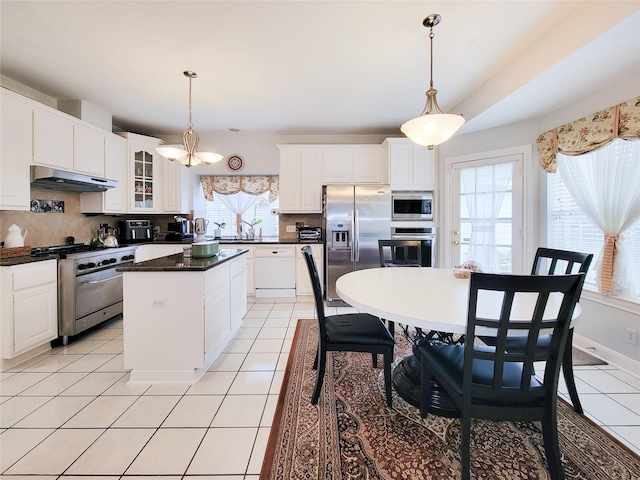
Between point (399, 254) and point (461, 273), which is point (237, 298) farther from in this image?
point (461, 273)

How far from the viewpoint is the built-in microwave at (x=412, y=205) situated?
3830 millimetres

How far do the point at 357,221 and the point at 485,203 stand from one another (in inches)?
63.6

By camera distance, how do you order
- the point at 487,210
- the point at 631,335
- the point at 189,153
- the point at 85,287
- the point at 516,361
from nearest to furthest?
the point at 516,361
the point at 631,335
the point at 189,153
the point at 85,287
the point at 487,210

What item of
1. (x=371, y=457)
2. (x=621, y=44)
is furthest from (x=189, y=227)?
(x=621, y=44)

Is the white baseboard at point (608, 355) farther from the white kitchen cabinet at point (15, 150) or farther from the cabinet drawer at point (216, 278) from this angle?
the white kitchen cabinet at point (15, 150)

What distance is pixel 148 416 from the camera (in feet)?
5.28

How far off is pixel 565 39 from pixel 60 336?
480 centimetres

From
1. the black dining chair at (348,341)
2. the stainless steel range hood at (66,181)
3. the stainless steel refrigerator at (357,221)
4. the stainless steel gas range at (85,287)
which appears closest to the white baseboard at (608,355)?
the black dining chair at (348,341)

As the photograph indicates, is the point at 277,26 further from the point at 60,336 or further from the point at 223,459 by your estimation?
the point at 60,336

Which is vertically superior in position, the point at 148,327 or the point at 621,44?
the point at 621,44

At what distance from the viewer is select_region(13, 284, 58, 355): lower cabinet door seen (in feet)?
7.00

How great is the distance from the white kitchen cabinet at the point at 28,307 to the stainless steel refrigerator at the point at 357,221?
2884 mm

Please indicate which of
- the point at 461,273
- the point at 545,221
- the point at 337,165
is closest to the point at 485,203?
the point at 545,221

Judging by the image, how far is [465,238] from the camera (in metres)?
3.53
